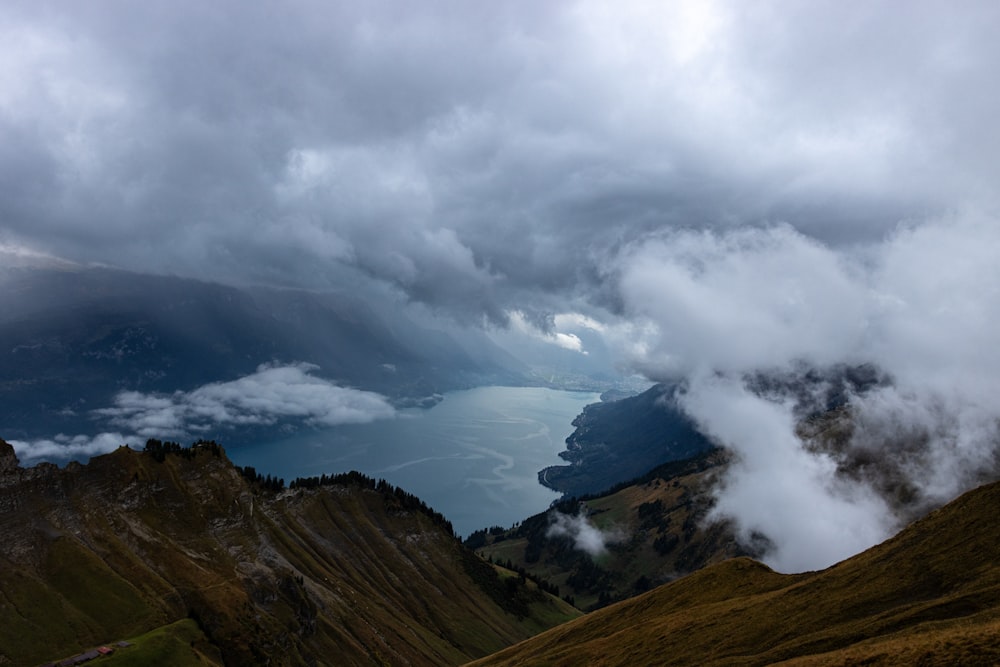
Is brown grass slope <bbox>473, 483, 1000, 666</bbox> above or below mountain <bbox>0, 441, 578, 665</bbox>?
below

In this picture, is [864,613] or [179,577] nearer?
[864,613]

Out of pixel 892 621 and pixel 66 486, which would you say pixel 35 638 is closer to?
pixel 66 486

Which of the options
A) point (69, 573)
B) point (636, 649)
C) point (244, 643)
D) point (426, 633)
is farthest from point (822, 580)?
point (426, 633)

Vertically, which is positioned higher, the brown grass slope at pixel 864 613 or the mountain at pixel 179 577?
the mountain at pixel 179 577

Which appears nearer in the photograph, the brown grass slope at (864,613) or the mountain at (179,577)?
the brown grass slope at (864,613)

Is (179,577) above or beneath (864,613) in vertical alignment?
above
